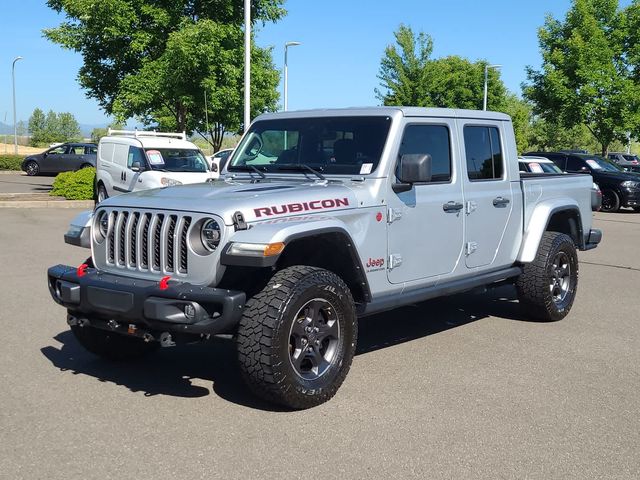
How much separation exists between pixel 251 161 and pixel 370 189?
128 centimetres

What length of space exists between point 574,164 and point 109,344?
18640mm

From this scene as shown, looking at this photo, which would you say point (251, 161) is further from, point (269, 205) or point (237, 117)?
point (237, 117)

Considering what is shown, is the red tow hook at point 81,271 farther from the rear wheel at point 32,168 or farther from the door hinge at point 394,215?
the rear wheel at point 32,168

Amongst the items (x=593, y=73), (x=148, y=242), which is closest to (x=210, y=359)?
(x=148, y=242)

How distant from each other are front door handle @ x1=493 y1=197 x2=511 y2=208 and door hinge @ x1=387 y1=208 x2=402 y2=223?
4.58ft

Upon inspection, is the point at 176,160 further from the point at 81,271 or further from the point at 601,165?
the point at 81,271

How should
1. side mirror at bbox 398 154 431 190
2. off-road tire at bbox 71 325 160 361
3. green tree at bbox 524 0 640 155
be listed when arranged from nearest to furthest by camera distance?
side mirror at bbox 398 154 431 190
off-road tire at bbox 71 325 160 361
green tree at bbox 524 0 640 155

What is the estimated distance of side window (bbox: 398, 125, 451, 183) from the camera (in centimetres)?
562

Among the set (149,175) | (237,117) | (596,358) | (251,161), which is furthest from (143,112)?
(596,358)

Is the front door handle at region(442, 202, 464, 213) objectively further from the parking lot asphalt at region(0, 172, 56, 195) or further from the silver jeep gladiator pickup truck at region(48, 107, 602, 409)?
the parking lot asphalt at region(0, 172, 56, 195)

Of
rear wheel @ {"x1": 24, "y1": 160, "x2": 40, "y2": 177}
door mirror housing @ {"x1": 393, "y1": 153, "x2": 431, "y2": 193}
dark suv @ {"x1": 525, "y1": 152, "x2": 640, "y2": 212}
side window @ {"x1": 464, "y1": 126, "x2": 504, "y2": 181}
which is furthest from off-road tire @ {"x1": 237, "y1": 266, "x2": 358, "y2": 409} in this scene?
rear wheel @ {"x1": 24, "y1": 160, "x2": 40, "y2": 177}

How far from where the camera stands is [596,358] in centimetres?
593

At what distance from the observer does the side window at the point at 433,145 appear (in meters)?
5.62

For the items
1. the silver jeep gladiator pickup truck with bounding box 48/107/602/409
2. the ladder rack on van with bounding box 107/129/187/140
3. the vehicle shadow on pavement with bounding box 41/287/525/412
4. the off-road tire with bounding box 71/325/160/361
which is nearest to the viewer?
the silver jeep gladiator pickup truck with bounding box 48/107/602/409
